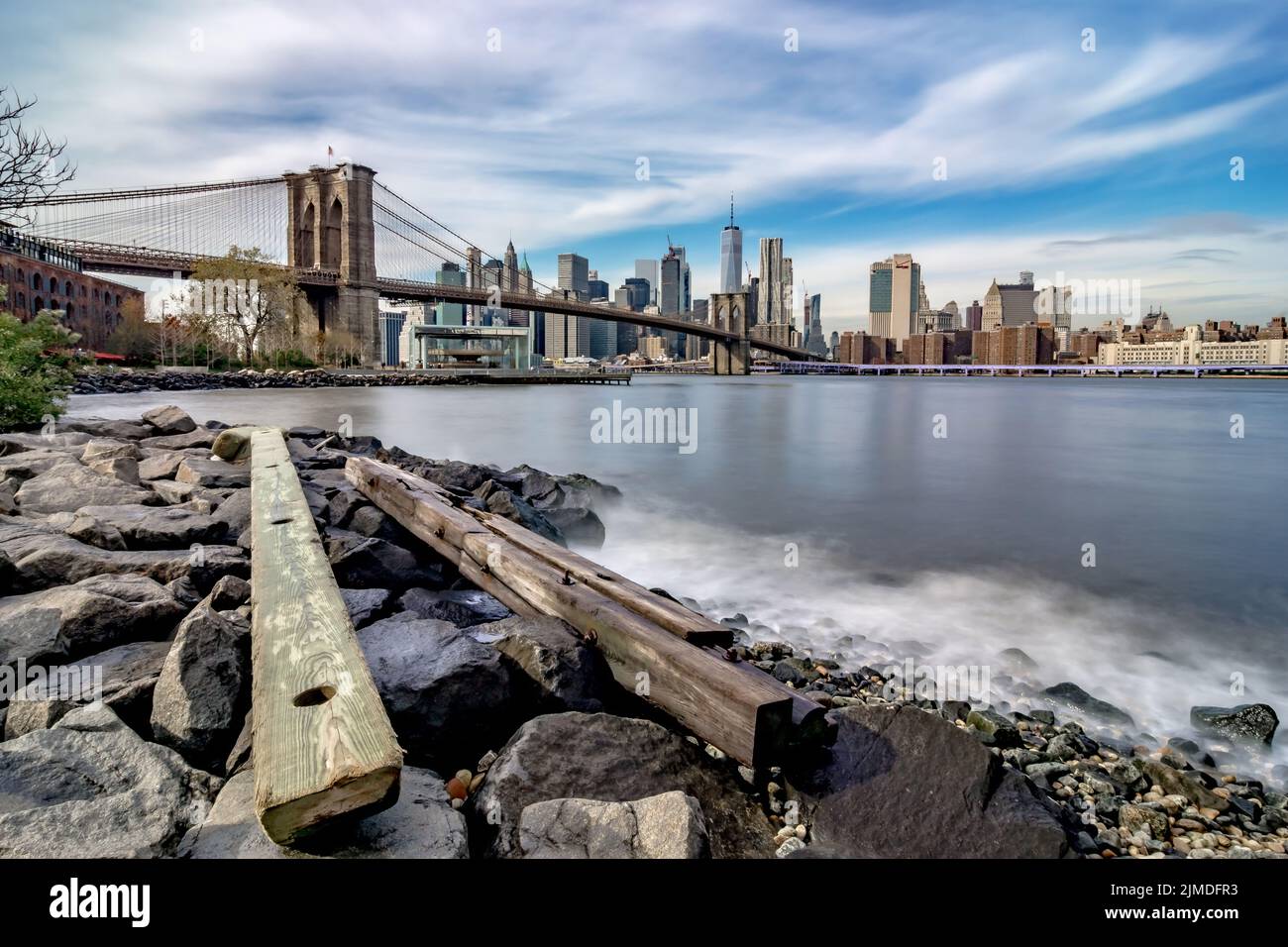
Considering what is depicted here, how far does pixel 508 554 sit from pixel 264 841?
→ 2368 mm

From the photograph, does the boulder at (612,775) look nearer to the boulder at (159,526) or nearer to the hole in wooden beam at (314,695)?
the hole in wooden beam at (314,695)

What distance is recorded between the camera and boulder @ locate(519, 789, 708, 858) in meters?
2.12

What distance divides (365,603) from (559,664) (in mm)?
1355

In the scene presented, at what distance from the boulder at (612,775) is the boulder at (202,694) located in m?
0.97

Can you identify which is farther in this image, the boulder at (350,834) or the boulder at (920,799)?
the boulder at (920,799)

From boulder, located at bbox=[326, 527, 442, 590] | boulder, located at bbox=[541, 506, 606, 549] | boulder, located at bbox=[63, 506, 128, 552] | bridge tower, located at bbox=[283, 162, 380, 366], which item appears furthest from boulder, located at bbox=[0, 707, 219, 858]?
bridge tower, located at bbox=[283, 162, 380, 366]

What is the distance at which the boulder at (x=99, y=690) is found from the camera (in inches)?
103

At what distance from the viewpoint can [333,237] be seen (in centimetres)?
6438

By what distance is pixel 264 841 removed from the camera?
6.50 feet

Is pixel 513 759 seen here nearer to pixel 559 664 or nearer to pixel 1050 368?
pixel 559 664

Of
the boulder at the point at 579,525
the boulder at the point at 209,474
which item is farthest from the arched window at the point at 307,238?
the boulder at the point at 579,525

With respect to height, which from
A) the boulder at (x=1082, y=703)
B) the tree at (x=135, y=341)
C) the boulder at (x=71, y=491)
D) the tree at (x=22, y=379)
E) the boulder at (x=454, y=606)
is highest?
the tree at (x=135, y=341)

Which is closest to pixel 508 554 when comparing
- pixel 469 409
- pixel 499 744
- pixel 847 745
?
pixel 499 744
